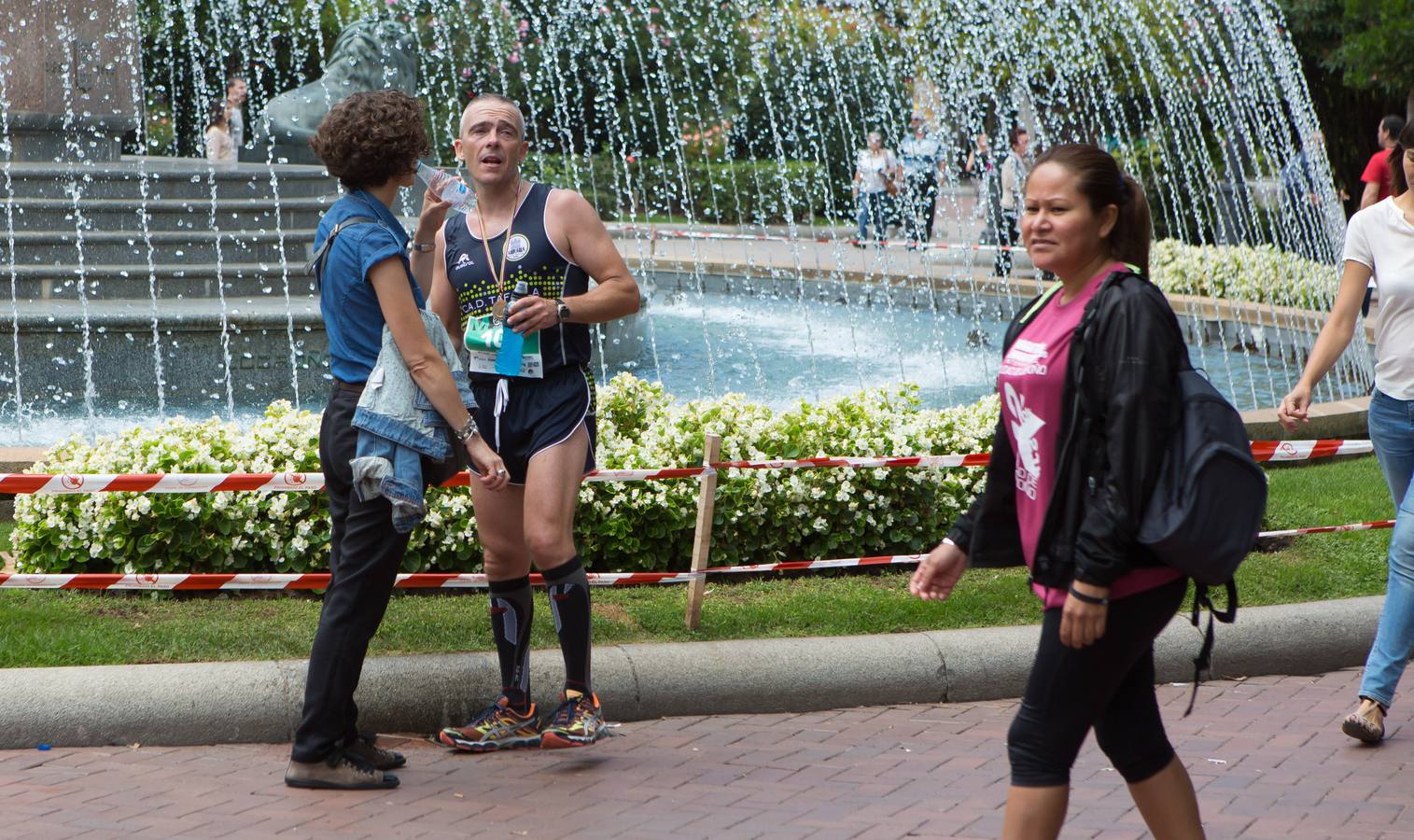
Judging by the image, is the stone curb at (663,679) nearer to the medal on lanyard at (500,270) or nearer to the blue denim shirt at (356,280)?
the blue denim shirt at (356,280)

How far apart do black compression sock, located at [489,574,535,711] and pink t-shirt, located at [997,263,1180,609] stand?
5.92 ft

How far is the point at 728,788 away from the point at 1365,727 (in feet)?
6.17

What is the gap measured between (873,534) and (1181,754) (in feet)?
6.47

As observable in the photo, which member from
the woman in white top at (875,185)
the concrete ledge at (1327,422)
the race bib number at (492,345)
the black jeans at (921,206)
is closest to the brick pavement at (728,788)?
the race bib number at (492,345)

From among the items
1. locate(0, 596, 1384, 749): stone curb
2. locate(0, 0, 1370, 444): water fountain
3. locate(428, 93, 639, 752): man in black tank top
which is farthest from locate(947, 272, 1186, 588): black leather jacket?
locate(0, 0, 1370, 444): water fountain

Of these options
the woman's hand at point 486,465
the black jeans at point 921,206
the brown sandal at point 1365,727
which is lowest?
the brown sandal at point 1365,727

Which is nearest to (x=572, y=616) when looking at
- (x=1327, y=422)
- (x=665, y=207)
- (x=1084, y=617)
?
(x=1084, y=617)

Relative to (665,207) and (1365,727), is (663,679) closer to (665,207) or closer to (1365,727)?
(1365,727)

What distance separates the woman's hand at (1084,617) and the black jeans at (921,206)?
781 inches

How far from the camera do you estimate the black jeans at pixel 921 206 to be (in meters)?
23.3

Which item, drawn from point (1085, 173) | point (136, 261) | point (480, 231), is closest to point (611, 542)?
point (480, 231)

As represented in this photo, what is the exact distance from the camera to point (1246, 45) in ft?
70.1

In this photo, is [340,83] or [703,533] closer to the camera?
[703,533]

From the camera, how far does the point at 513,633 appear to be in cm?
459
